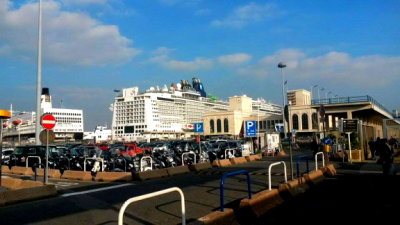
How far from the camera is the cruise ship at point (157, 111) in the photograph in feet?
441

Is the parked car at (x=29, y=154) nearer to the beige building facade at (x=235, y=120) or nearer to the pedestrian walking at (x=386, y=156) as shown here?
the pedestrian walking at (x=386, y=156)

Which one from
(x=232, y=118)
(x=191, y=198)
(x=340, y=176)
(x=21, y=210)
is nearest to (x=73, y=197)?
(x=21, y=210)

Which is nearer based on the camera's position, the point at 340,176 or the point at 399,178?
the point at 399,178

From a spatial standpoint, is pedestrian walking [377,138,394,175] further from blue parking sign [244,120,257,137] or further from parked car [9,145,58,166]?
parked car [9,145,58,166]

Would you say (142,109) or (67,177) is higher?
(142,109)

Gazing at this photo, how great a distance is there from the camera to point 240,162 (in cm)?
2400

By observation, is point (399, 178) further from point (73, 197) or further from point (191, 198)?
point (73, 197)

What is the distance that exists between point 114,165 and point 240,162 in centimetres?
922

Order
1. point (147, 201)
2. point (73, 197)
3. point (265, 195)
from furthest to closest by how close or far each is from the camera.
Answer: point (73, 197)
point (147, 201)
point (265, 195)

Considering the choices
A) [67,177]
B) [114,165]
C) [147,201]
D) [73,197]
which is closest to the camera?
[147,201]

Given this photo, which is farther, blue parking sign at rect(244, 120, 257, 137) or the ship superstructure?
the ship superstructure

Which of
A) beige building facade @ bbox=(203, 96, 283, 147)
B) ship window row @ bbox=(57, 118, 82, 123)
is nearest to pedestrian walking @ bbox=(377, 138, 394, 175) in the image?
beige building facade @ bbox=(203, 96, 283, 147)

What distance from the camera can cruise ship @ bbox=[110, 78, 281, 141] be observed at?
134 m

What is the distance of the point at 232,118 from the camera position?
415ft
